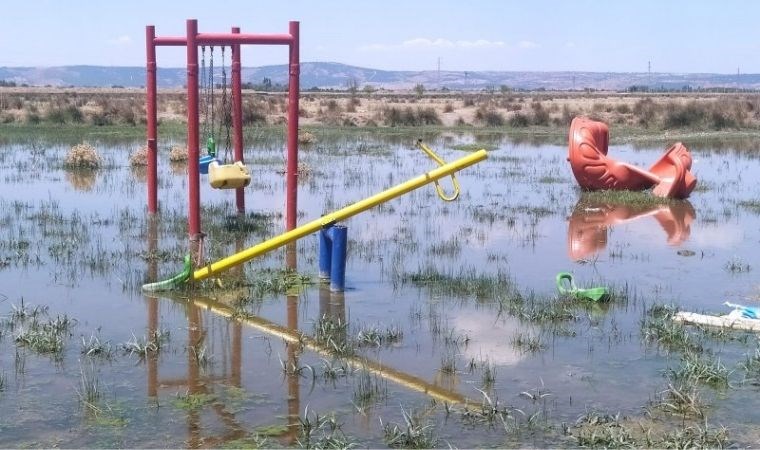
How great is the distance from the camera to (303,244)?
1318 centimetres

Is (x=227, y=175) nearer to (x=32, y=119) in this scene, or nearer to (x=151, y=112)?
(x=151, y=112)

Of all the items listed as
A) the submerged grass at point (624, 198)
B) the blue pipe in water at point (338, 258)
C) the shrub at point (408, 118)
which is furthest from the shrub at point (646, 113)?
the blue pipe in water at point (338, 258)

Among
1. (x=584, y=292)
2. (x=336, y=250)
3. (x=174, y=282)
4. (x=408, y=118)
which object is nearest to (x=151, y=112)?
(x=174, y=282)

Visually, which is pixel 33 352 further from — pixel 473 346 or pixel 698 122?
pixel 698 122

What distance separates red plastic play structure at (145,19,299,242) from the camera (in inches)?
465

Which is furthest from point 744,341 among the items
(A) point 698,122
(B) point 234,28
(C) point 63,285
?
(A) point 698,122

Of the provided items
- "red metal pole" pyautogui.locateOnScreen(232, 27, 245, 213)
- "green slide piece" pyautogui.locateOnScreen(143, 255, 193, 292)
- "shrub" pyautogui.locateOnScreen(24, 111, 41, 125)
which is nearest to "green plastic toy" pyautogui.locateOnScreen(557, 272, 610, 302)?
"green slide piece" pyautogui.locateOnScreen(143, 255, 193, 292)

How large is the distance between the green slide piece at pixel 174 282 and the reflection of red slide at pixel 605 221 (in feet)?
17.6

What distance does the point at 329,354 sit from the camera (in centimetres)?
798

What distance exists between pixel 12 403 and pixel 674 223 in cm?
1196

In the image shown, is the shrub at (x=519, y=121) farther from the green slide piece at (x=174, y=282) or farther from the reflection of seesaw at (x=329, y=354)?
the reflection of seesaw at (x=329, y=354)

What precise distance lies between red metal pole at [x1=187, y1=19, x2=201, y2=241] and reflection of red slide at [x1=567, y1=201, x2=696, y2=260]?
5.05m

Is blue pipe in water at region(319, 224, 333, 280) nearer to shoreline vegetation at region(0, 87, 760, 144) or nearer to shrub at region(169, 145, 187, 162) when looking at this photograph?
shrub at region(169, 145, 187, 162)

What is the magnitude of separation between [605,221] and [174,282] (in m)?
8.44
